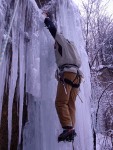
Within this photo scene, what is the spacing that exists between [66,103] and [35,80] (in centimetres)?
56

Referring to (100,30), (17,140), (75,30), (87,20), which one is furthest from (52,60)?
(100,30)

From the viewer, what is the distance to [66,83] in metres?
3.78

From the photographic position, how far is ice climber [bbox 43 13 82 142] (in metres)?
3.56

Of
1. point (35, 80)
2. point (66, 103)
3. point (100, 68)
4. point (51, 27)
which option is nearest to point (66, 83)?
point (66, 103)

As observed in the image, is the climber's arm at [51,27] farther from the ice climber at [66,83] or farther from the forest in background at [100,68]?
the forest in background at [100,68]

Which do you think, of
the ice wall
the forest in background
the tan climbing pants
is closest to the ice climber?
the tan climbing pants

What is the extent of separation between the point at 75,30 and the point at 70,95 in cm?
158

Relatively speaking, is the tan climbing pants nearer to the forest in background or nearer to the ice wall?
the ice wall

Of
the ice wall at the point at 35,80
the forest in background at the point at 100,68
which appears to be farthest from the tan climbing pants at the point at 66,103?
the forest in background at the point at 100,68

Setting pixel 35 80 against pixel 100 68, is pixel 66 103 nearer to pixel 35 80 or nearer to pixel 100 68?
pixel 35 80

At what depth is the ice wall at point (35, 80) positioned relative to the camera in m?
3.73

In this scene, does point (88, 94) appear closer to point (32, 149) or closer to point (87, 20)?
point (32, 149)

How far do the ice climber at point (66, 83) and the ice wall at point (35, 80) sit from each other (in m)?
0.30

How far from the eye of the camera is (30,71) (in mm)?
3938
